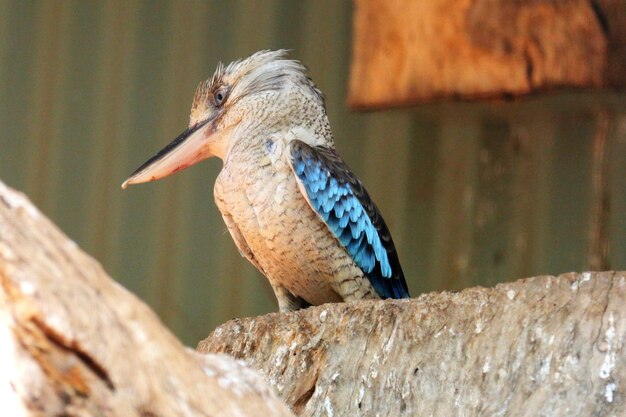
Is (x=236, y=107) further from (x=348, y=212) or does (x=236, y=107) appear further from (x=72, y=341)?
(x=72, y=341)

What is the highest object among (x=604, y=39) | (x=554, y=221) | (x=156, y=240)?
(x=604, y=39)

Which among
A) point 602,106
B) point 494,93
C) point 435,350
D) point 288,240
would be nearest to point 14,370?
point 435,350

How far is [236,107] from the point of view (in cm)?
349

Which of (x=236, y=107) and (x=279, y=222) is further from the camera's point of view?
(x=236, y=107)

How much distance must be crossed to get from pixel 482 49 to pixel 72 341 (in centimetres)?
313

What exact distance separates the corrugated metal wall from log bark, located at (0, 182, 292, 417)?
12.1 ft

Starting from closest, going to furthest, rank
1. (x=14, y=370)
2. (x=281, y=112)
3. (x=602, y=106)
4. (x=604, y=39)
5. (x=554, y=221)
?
1. (x=14, y=370)
2. (x=281, y=112)
3. (x=604, y=39)
4. (x=602, y=106)
5. (x=554, y=221)

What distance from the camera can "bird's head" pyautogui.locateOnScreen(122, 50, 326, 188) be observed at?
11.3 ft

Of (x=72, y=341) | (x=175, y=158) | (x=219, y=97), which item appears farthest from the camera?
(x=219, y=97)

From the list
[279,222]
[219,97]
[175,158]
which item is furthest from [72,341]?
[219,97]

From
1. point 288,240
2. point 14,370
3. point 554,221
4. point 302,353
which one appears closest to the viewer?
point 14,370

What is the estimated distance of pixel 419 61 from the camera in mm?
4410

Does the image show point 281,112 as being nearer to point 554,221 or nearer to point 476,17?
point 476,17

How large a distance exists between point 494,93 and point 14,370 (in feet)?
10.3
